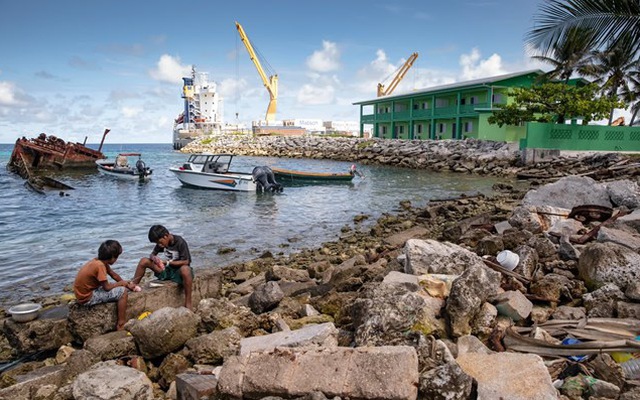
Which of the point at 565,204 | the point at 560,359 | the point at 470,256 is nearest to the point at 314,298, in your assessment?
the point at 470,256

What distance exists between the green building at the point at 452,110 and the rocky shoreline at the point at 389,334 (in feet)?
109

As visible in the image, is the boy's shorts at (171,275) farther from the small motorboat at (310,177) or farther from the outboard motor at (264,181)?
the small motorboat at (310,177)

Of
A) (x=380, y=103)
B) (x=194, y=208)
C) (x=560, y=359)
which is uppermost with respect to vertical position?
(x=380, y=103)

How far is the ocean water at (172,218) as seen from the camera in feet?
38.7

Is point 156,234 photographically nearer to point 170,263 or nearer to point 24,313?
point 170,263

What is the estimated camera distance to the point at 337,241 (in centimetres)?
1396

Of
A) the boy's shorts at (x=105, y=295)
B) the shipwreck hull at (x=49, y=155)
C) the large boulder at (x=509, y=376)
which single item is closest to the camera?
the large boulder at (x=509, y=376)

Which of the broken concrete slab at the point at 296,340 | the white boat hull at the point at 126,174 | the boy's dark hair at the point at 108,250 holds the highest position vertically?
the boy's dark hair at the point at 108,250

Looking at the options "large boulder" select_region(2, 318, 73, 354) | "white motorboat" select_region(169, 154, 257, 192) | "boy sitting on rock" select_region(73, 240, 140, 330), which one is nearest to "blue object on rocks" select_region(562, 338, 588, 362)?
"boy sitting on rock" select_region(73, 240, 140, 330)

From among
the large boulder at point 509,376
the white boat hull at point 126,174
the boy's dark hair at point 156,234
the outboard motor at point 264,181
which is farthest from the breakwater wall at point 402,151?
A: the large boulder at point 509,376

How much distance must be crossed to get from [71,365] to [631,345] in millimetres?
5376

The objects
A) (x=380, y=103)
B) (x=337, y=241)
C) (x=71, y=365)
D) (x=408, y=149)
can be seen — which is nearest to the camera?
(x=71, y=365)

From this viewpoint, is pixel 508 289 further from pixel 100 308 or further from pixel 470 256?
pixel 100 308

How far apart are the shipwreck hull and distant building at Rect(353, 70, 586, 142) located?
105 feet
